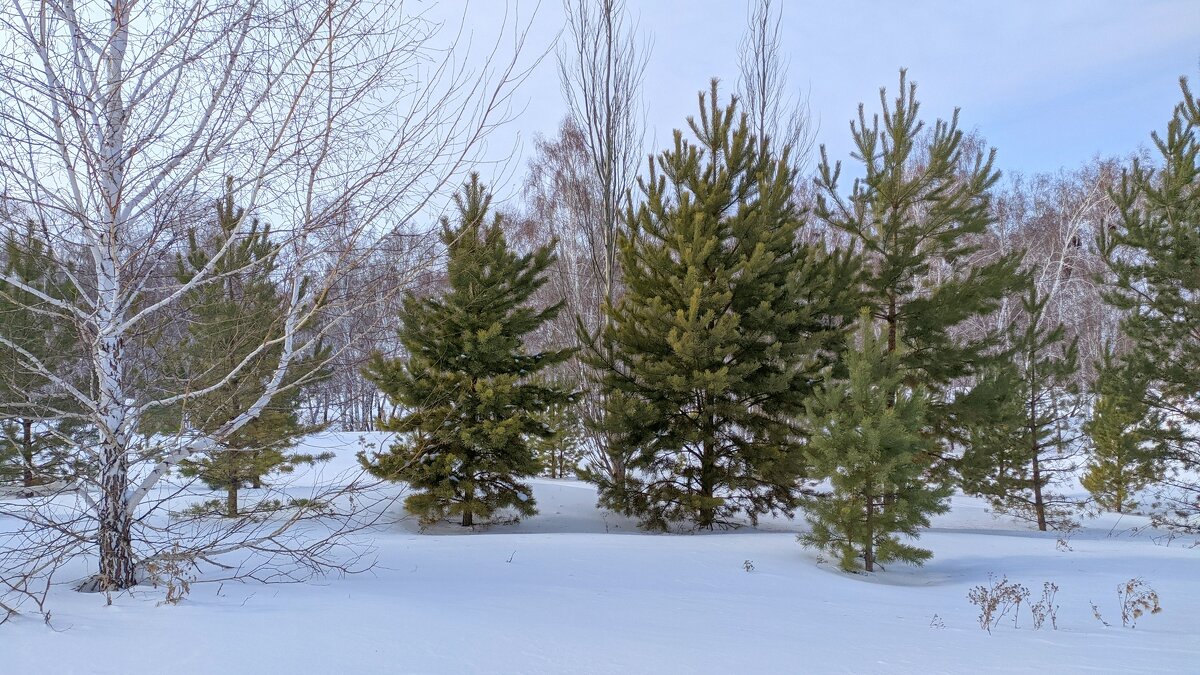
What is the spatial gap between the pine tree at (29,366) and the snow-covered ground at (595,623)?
1.10 m

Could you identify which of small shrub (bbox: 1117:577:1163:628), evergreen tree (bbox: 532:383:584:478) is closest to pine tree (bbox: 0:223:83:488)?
small shrub (bbox: 1117:577:1163:628)

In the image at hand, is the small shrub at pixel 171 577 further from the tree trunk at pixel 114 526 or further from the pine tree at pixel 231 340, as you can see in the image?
the pine tree at pixel 231 340

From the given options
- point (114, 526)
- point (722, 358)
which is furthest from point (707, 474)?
point (114, 526)

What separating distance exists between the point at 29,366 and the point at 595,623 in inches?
151

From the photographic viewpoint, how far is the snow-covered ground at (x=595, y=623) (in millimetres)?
3201

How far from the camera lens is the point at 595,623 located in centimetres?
414

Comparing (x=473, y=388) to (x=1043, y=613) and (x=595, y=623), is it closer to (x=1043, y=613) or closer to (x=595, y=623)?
(x=595, y=623)

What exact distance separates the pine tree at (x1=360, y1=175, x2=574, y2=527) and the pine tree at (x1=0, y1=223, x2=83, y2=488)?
390cm

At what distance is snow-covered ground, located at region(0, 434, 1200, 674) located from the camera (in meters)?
3.20

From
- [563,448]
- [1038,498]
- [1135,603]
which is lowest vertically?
[1038,498]

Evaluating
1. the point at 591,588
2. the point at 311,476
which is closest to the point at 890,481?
the point at 591,588

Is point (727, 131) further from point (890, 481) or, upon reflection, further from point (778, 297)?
point (890, 481)

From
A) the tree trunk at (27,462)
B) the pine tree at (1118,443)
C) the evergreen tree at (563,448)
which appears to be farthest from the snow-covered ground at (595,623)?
the evergreen tree at (563,448)

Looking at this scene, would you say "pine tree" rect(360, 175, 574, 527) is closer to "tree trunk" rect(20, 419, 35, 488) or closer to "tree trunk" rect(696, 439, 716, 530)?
"tree trunk" rect(696, 439, 716, 530)
